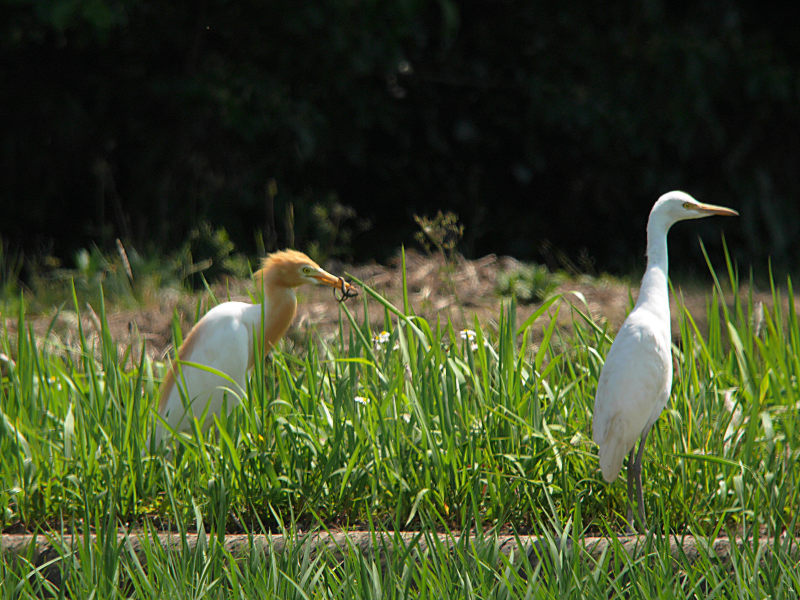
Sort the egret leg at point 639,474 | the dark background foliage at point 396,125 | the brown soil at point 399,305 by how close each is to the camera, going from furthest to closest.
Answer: the dark background foliage at point 396,125, the brown soil at point 399,305, the egret leg at point 639,474

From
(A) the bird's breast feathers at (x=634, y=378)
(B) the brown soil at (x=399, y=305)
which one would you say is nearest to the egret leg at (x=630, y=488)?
(A) the bird's breast feathers at (x=634, y=378)

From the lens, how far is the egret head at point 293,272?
3.08 metres

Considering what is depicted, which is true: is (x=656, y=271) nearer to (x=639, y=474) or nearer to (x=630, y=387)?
(x=630, y=387)

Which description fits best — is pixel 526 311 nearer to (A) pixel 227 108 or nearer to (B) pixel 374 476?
(B) pixel 374 476

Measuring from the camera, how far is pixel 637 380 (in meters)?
2.32

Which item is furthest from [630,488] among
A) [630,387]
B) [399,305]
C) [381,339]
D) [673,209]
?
[399,305]

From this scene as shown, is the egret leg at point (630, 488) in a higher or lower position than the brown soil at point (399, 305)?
lower

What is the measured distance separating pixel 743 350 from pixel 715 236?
212 inches

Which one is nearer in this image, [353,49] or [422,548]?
[422,548]

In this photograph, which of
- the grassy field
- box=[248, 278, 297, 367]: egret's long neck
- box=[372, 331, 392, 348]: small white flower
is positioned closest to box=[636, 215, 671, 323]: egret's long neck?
the grassy field

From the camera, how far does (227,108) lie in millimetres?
6781

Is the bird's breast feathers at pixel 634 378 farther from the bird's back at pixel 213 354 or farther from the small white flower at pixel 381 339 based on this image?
the bird's back at pixel 213 354

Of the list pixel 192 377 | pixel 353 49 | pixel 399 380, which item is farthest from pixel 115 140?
pixel 399 380

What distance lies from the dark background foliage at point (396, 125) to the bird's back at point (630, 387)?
442 centimetres
